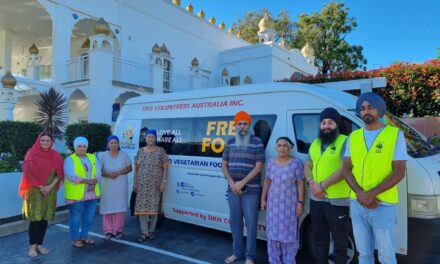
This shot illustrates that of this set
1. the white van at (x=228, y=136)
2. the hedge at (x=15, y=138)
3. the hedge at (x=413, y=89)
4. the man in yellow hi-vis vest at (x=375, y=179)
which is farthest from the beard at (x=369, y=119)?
the hedge at (x=15, y=138)

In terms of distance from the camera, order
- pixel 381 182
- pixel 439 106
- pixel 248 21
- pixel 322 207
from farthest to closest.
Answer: pixel 248 21 → pixel 439 106 → pixel 322 207 → pixel 381 182

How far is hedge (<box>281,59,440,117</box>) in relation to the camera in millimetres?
9516

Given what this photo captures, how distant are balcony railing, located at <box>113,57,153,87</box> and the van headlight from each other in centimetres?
1269

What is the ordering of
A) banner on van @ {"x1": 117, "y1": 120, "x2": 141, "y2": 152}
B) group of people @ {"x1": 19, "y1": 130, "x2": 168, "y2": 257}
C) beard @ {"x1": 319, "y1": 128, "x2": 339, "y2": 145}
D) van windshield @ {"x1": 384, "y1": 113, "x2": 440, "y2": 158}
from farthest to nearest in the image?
banner on van @ {"x1": 117, "y1": 120, "x2": 141, "y2": 152} → group of people @ {"x1": 19, "y1": 130, "x2": 168, "y2": 257} → van windshield @ {"x1": 384, "y1": 113, "x2": 440, "y2": 158} → beard @ {"x1": 319, "y1": 128, "x2": 339, "y2": 145}

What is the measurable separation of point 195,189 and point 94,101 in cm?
862

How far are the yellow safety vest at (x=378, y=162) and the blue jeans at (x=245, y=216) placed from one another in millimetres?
1647

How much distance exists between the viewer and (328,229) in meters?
3.87

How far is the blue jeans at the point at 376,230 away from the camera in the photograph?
3020mm

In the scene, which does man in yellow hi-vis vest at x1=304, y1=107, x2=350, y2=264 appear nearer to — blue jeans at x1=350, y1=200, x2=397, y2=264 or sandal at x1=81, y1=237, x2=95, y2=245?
blue jeans at x1=350, y1=200, x2=397, y2=264

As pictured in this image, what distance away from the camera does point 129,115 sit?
272 inches

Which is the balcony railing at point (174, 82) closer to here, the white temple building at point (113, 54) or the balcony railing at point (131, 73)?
the white temple building at point (113, 54)

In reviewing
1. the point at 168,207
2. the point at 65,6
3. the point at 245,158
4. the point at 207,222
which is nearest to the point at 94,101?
the point at 65,6

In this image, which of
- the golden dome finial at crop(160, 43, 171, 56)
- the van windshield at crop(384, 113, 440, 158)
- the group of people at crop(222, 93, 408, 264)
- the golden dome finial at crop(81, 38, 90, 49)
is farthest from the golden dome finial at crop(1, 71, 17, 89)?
the van windshield at crop(384, 113, 440, 158)

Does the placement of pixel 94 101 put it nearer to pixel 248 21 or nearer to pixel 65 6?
pixel 65 6
